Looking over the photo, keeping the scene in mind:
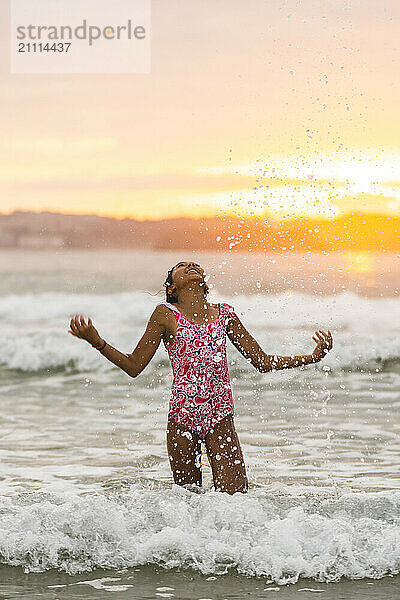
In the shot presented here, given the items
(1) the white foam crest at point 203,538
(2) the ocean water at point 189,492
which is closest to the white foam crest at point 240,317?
(2) the ocean water at point 189,492

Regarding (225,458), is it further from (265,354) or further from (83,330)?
(83,330)

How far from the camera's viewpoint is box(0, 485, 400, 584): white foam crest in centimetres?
523

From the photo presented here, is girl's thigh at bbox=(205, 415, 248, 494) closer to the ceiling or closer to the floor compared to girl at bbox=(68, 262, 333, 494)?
closer to the floor

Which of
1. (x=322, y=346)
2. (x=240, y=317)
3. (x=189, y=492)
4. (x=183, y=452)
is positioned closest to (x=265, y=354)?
(x=322, y=346)

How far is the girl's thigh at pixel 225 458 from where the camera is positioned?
5887mm

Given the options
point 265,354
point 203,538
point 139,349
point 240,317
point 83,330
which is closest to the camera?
point 83,330

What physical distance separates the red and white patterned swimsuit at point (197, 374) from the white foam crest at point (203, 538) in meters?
0.48

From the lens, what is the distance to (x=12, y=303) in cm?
3541

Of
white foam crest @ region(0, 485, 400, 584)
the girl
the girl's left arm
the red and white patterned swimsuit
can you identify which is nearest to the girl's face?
the girl

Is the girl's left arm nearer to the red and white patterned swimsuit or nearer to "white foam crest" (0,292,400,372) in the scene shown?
the red and white patterned swimsuit

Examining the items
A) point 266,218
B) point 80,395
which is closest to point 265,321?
point 80,395

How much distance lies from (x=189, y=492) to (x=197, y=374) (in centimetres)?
76

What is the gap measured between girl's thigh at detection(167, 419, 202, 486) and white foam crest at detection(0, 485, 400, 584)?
0.36 ft

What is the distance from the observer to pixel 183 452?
5.91 metres
